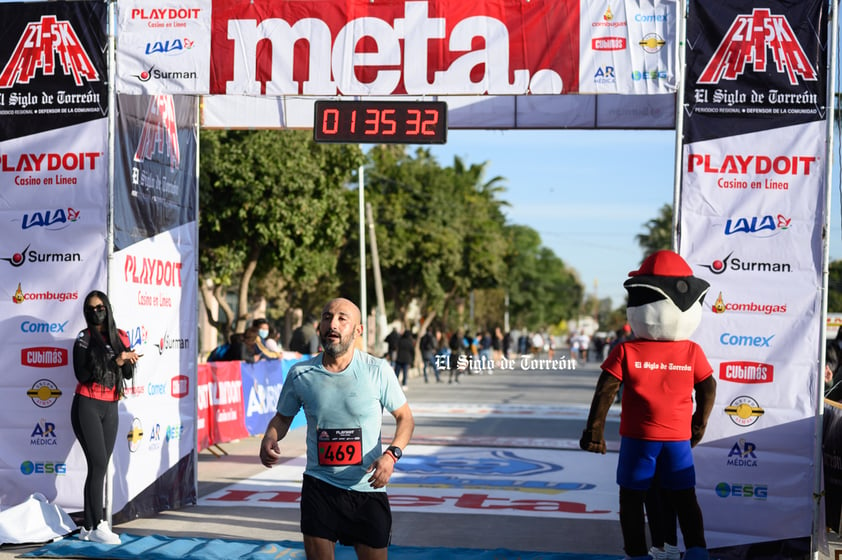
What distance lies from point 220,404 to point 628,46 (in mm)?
8984

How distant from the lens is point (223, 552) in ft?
27.0

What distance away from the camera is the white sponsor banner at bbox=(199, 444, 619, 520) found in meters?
10.6

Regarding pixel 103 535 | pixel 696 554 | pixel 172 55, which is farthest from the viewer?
pixel 172 55

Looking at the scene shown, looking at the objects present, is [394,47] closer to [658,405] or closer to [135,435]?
[658,405]

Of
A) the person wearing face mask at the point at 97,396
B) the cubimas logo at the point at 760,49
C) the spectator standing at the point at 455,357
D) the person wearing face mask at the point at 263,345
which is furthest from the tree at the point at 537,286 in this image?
the person wearing face mask at the point at 97,396

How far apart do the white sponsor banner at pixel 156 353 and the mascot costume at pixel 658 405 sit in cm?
436

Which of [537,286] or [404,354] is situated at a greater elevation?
[537,286]

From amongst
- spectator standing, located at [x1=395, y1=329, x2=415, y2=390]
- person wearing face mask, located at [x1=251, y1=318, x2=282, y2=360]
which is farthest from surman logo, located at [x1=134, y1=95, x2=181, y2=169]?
spectator standing, located at [x1=395, y1=329, x2=415, y2=390]

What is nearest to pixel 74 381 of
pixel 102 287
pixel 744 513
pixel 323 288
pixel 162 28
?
pixel 102 287

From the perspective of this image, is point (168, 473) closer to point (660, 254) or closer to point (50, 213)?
point (50, 213)

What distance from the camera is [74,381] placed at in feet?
30.2

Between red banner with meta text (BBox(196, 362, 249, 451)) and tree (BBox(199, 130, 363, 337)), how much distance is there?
8.94 metres

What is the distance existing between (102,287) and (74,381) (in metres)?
0.83

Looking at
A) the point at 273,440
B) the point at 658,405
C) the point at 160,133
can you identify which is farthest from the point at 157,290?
the point at 658,405
